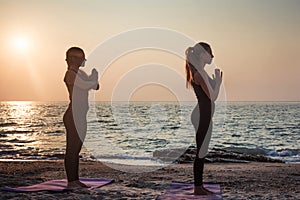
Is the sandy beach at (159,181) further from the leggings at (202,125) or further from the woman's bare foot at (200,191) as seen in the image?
the leggings at (202,125)

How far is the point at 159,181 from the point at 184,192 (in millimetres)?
1454

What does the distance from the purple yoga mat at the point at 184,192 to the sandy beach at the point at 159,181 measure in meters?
0.13

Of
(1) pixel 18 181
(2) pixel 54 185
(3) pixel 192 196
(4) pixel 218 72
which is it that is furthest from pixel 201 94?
(1) pixel 18 181

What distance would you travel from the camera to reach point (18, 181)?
792 centimetres

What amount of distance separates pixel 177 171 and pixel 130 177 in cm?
144

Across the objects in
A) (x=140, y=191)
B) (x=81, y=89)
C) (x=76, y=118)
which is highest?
(x=81, y=89)

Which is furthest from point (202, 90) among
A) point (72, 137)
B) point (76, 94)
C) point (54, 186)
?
point (54, 186)

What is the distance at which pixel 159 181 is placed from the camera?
26.6 ft

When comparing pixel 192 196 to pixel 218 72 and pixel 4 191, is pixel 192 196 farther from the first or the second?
pixel 4 191

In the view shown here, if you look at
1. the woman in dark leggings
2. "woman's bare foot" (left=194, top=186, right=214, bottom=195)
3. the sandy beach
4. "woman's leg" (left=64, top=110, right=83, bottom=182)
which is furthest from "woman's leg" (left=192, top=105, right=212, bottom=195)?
"woman's leg" (left=64, top=110, right=83, bottom=182)

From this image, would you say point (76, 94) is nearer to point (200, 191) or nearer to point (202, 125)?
point (202, 125)

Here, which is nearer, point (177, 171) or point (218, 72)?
point (218, 72)

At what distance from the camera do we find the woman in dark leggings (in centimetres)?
622

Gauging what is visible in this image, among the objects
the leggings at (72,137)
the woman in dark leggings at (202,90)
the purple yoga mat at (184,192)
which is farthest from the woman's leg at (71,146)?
the woman in dark leggings at (202,90)
